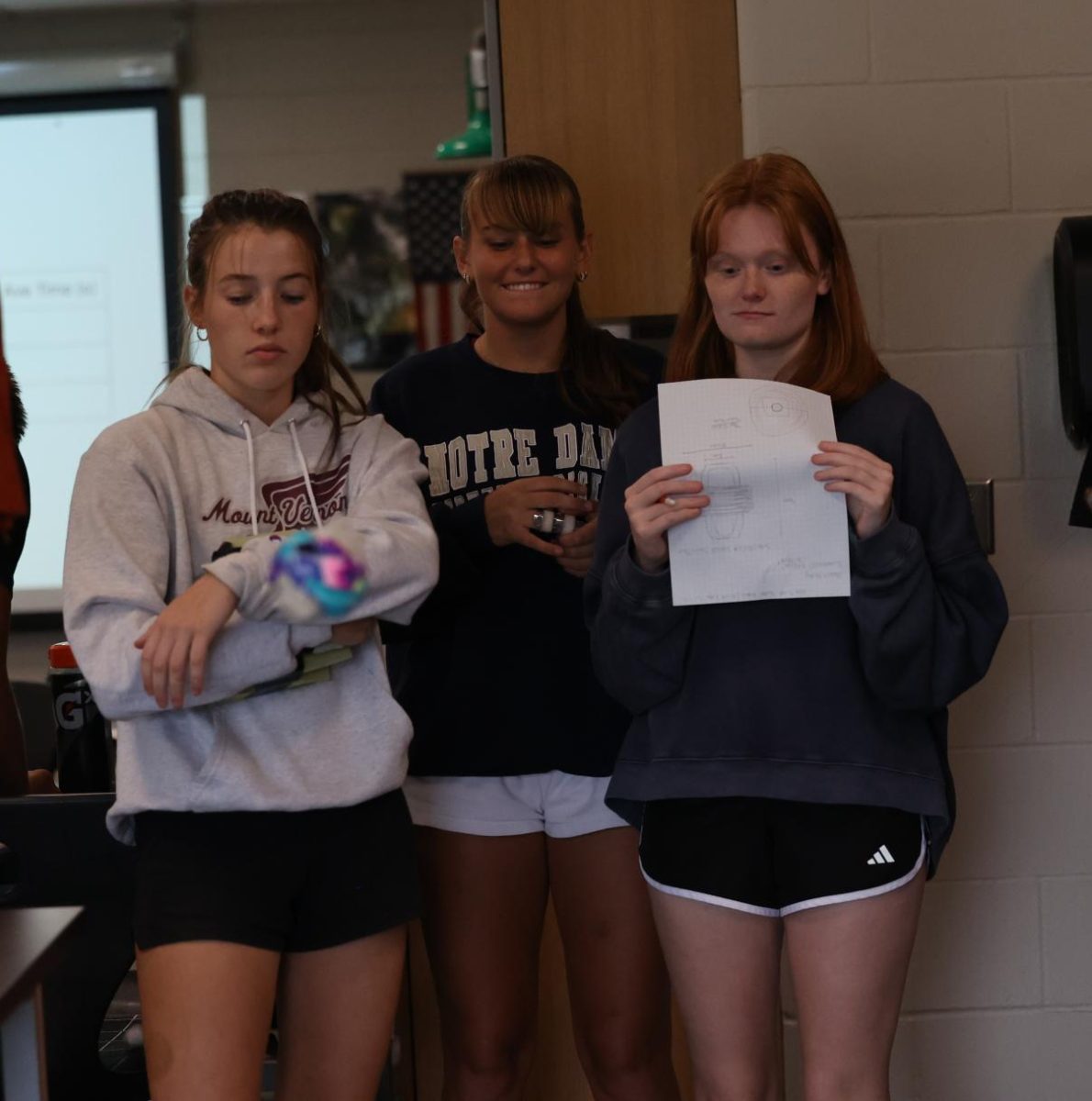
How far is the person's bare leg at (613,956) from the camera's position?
76.7 inches

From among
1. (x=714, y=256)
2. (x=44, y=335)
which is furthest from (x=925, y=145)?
(x=44, y=335)

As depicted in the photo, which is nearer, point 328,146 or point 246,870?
point 246,870

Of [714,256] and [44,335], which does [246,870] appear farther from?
[44,335]

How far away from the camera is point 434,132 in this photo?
5.64m

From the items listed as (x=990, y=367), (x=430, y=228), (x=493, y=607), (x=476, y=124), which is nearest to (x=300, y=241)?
(x=493, y=607)

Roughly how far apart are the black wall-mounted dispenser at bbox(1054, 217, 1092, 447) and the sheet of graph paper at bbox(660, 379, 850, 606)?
75 centimetres

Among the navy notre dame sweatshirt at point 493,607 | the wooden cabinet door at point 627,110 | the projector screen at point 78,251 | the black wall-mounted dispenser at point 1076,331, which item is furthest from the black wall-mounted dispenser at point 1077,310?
the projector screen at point 78,251

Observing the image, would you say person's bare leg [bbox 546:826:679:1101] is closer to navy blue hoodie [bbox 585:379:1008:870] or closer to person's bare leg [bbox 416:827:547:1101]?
person's bare leg [bbox 416:827:547:1101]

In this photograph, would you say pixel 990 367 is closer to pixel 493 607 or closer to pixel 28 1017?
pixel 493 607

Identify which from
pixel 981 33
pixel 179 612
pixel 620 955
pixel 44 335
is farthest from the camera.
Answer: pixel 44 335

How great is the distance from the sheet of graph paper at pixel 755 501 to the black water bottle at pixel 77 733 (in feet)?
3.15

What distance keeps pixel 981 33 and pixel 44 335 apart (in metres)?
4.20

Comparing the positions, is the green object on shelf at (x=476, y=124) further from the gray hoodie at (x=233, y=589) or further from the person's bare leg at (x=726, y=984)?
the person's bare leg at (x=726, y=984)

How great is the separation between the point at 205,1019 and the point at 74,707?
2.40 ft
